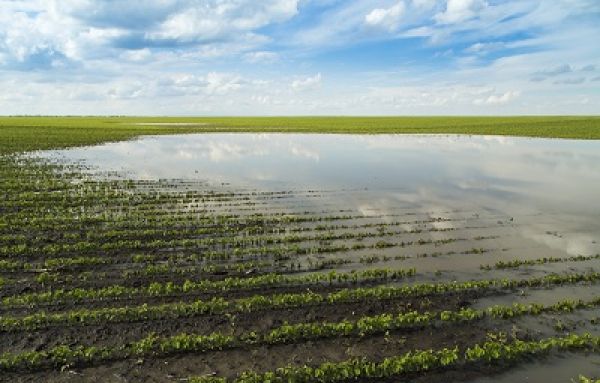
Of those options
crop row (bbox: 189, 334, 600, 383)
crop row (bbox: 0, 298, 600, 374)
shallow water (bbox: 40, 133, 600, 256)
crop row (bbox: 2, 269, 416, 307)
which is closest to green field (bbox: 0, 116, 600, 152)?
shallow water (bbox: 40, 133, 600, 256)

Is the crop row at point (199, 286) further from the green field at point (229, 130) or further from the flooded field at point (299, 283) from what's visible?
the green field at point (229, 130)

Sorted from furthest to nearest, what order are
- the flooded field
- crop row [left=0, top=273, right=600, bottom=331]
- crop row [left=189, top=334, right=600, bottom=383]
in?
crop row [left=0, top=273, right=600, bottom=331] < the flooded field < crop row [left=189, top=334, right=600, bottom=383]

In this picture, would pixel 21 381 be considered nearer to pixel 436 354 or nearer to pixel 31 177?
pixel 436 354

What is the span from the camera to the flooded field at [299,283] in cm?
824

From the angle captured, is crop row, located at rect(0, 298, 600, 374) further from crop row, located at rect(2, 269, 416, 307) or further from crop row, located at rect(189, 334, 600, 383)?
crop row, located at rect(2, 269, 416, 307)

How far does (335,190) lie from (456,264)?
39.5 feet

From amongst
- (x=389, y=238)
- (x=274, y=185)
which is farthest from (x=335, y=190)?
(x=389, y=238)

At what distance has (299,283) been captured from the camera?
11867 millimetres

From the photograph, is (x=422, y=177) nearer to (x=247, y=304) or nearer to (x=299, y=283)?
(x=299, y=283)

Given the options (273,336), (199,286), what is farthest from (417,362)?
(199,286)

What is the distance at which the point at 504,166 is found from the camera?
112 ft

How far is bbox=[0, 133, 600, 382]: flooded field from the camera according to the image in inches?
324

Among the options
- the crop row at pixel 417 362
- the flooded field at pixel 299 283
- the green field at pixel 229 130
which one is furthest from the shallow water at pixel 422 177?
the green field at pixel 229 130

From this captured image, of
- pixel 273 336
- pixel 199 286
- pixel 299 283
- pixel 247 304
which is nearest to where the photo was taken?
pixel 273 336
